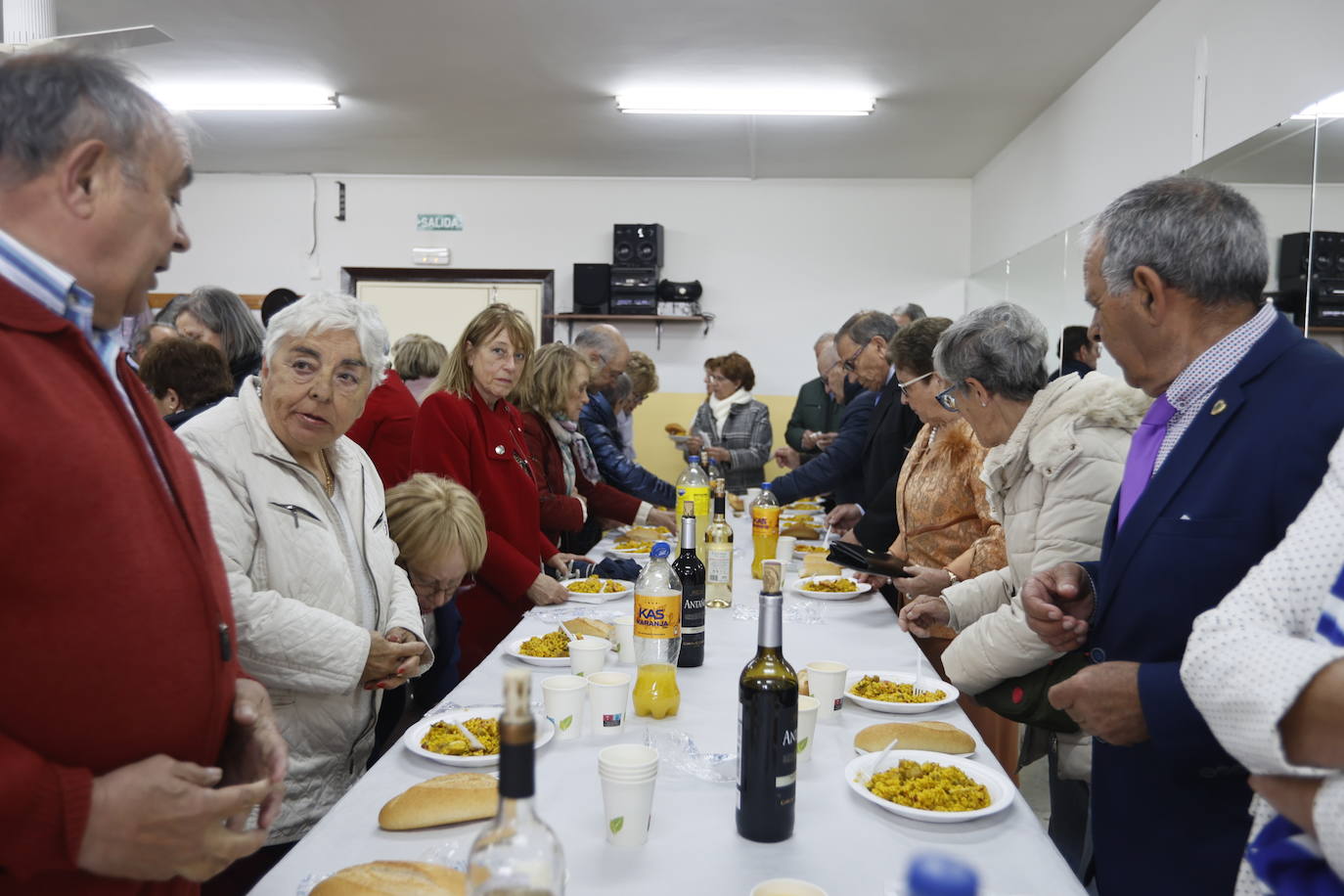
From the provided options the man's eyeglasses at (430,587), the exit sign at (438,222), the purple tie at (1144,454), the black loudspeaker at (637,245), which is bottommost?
the man's eyeglasses at (430,587)

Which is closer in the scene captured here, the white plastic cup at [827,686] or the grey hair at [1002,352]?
the white plastic cup at [827,686]

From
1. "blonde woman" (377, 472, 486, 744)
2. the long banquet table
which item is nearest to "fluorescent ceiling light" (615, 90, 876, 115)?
"blonde woman" (377, 472, 486, 744)

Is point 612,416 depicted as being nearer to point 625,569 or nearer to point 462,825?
point 625,569

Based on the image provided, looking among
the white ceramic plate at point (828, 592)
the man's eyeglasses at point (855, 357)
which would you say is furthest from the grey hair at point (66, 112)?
the man's eyeglasses at point (855, 357)

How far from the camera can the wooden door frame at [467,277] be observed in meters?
8.20

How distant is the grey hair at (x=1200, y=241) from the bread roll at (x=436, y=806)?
134 cm

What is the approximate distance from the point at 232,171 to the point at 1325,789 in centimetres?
914

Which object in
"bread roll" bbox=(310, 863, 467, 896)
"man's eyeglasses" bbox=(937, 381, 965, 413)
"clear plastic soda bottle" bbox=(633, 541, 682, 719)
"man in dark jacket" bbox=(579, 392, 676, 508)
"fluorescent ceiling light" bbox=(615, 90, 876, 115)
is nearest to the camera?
"bread roll" bbox=(310, 863, 467, 896)

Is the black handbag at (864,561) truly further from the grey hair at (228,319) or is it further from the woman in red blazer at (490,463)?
the grey hair at (228,319)

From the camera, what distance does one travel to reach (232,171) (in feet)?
27.0

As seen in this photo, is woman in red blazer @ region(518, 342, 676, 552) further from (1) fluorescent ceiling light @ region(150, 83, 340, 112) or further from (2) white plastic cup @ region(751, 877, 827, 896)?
(1) fluorescent ceiling light @ region(150, 83, 340, 112)

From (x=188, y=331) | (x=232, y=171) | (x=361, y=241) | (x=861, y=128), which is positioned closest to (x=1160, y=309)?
(x=188, y=331)

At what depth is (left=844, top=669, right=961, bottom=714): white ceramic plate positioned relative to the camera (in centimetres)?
176

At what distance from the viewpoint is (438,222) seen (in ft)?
27.1
